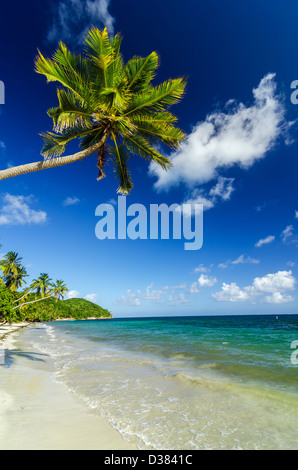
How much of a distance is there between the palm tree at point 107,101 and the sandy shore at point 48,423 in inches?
207

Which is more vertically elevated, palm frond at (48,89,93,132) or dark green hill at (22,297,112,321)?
palm frond at (48,89,93,132)

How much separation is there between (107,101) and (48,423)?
791cm

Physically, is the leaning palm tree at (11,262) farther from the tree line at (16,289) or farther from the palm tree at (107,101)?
the palm tree at (107,101)

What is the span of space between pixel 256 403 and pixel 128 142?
8494 millimetres

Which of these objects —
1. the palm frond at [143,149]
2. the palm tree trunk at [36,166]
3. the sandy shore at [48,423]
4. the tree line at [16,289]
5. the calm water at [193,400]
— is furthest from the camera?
the tree line at [16,289]

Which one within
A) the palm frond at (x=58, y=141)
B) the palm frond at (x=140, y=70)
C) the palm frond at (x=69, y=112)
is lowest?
the palm frond at (x=58, y=141)

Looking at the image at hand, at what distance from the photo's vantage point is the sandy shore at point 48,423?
11.1ft

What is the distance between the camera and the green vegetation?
84.7 ft

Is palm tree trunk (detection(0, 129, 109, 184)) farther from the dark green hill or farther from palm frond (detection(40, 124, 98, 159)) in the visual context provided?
the dark green hill

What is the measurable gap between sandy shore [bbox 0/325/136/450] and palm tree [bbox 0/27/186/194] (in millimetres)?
5261

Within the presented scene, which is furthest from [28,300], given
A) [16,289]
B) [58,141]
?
[58,141]

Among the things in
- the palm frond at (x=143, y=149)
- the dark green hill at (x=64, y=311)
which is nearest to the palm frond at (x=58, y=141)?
the palm frond at (x=143, y=149)

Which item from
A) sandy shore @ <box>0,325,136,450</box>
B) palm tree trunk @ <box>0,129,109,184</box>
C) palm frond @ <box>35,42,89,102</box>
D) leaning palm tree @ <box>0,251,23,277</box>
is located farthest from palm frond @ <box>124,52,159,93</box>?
leaning palm tree @ <box>0,251,23,277</box>

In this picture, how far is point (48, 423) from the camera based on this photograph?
4062 millimetres
